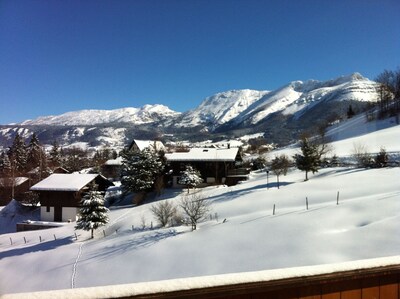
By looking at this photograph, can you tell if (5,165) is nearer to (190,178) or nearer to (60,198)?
(60,198)

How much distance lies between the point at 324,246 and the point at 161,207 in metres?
9.04

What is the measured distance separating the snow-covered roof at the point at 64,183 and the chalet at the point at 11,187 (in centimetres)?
991

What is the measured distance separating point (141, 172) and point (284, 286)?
82.4 feet

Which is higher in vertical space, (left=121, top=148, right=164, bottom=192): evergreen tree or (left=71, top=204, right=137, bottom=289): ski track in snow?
(left=121, top=148, right=164, bottom=192): evergreen tree

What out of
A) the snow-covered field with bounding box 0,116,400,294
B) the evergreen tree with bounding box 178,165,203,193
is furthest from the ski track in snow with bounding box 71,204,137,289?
the evergreen tree with bounding box 178,165,203,193

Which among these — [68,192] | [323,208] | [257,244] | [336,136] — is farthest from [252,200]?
[336,136]

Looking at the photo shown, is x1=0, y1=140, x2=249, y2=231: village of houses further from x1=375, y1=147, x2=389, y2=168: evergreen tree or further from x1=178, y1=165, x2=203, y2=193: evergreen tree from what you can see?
x1=375, y1=147, x2=389, y2=168: evergreen tree

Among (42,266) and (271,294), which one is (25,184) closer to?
(42,266)

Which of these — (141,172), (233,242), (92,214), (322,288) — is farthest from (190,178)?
A: (322,288)

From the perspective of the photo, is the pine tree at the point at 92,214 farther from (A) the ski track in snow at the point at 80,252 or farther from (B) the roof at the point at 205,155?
(B) the roof at the point at 205,155

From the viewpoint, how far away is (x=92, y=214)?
56.1 feet

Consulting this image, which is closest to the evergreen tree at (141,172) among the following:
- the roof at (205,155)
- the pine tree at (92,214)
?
the roof at (205,155)

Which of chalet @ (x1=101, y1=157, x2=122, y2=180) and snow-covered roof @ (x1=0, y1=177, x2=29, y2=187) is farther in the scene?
chalet @ (x1=101, y1=157, x2=122, y2=180)

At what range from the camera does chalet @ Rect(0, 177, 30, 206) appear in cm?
3297
